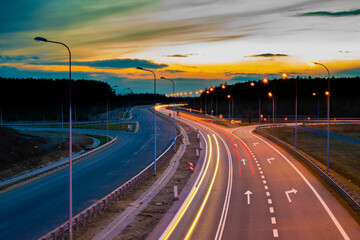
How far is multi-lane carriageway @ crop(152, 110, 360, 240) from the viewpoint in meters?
22.2

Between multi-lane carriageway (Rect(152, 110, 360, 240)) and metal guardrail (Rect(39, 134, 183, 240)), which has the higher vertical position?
metal guardrail (Rect(39, 134, 183, 240))

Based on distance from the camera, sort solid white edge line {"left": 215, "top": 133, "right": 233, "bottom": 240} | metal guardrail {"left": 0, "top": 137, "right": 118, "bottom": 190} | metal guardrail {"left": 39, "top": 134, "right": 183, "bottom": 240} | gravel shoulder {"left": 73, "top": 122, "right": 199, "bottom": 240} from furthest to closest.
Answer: metal guardrail {"left": 0, "top": 137, "right": 118, "bottom": 190} < gravel shoulder {"left": 73, "top": 122, "right": 199, "bottom": 240} < solid white edge line {"left": 215, "top": 133, "right": 233, "bottom": 240} < metal guardrail {"left": 39, "top": 134, "right": 183, "bottom": 240}

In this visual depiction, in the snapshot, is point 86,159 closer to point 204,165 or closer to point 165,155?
point 165,155

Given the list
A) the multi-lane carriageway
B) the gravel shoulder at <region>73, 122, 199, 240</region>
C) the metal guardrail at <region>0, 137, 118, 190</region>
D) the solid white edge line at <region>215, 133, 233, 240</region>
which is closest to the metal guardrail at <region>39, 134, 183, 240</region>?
the gravel shoulder at <region>73, 122, 199, 240</region>

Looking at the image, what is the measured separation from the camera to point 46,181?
40031mm

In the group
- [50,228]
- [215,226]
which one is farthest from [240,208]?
[50,228]

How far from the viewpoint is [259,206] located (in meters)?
28.2

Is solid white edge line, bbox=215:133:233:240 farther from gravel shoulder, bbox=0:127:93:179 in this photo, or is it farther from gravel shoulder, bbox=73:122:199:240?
gravel shoulder, bbox=0:127:93:179

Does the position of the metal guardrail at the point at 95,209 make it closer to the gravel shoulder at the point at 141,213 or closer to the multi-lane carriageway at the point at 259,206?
the gravel shoulder at the point at 141,213

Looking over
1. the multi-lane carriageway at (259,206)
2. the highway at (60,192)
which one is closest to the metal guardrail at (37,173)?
the highway at (60,192)

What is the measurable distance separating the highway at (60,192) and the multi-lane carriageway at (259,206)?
8483mm

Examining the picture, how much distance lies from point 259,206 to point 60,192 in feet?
61.7

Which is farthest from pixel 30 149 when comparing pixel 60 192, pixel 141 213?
pixel 141 213

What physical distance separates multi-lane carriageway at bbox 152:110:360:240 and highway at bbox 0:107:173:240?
8.48 metres
